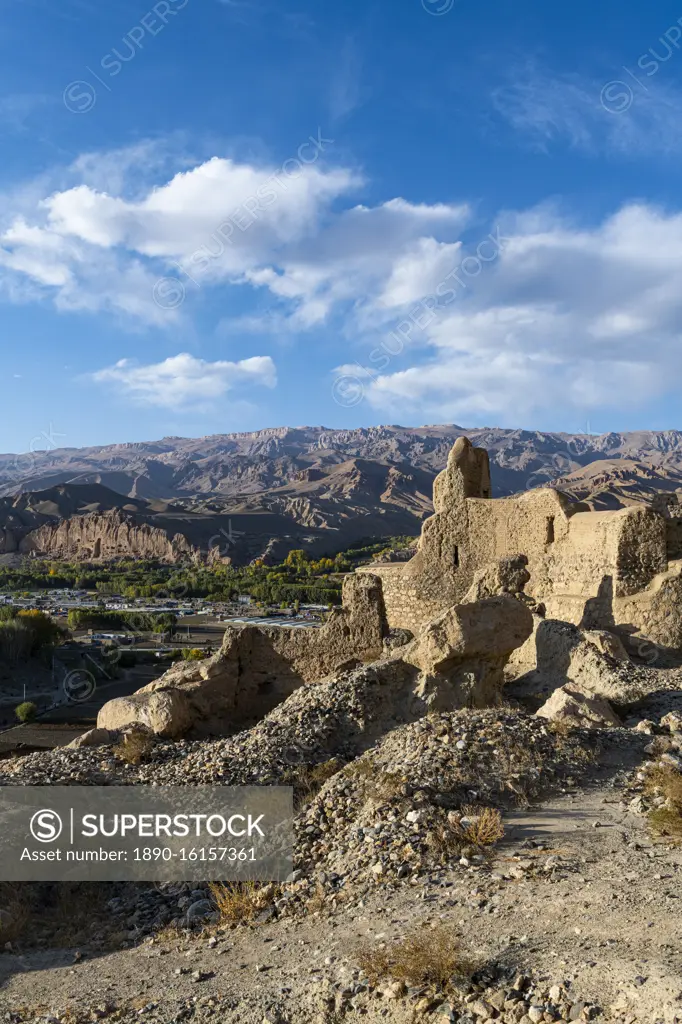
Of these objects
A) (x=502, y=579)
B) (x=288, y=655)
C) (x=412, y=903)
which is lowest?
(x=412, y=903)

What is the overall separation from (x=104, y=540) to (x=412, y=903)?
4916 inches

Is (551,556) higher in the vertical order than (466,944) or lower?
higher

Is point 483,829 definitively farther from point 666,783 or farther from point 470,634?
point 470,634

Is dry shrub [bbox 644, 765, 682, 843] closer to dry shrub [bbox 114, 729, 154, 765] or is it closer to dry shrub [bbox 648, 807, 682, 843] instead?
dry shrub [bbox 648, 807, 682, 843]

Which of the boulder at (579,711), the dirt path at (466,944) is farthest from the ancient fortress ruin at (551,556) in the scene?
the dirt path at (466,944)

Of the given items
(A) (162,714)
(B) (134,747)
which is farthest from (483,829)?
(A) (162,714)

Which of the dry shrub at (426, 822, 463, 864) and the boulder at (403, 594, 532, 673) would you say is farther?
the boulder at (403, 594, 532, 673)

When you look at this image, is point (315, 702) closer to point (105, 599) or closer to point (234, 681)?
point (234, 681)

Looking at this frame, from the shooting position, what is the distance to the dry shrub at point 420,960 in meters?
4.81

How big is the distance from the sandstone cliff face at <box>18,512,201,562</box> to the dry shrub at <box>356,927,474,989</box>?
11194 cm

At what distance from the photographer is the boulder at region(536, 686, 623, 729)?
9.77 meters

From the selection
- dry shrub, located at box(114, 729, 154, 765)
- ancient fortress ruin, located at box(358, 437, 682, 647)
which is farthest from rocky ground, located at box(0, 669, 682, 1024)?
ancient fortress ruin, located at box(358, 437, 682, 647)

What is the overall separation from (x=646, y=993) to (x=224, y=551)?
366ft

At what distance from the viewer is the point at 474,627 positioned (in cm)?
1122
